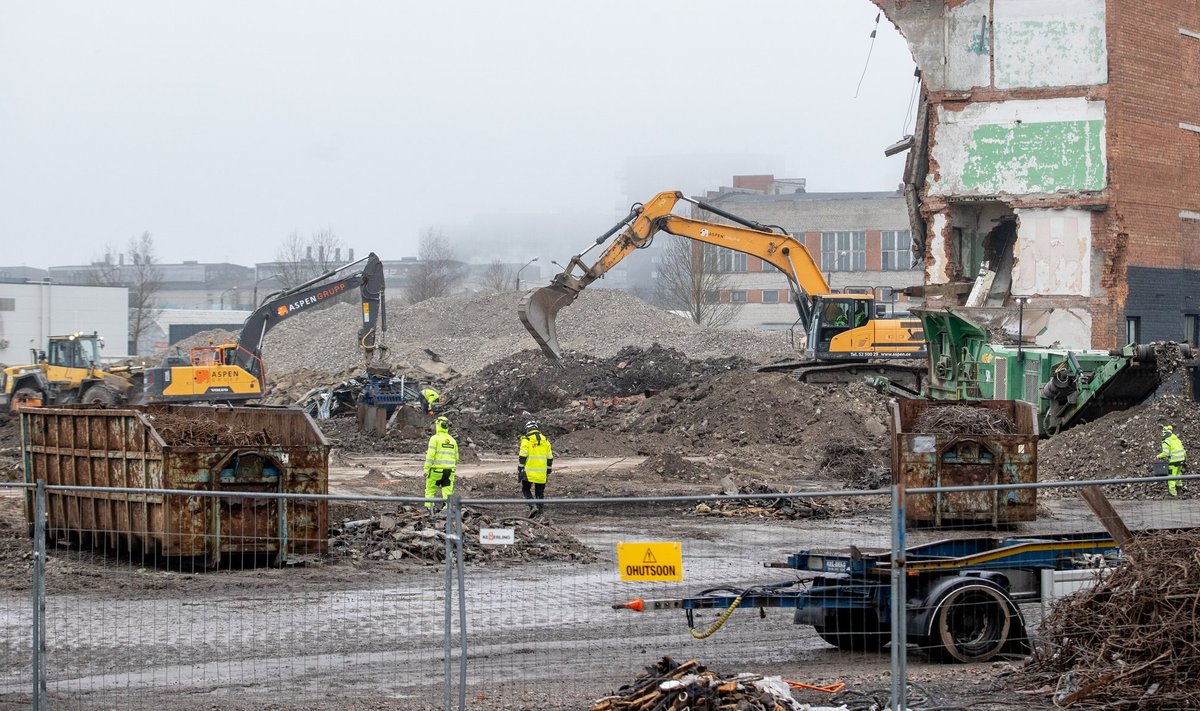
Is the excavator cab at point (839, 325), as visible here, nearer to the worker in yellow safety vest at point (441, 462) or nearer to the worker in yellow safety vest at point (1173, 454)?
the worker in yellow safety vest at point (1173, 454)

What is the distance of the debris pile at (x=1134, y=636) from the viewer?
23.6 feet

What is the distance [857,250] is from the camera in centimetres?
8312

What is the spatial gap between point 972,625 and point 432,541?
6517 millimetres

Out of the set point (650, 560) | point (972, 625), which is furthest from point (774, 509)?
point (650, 560)

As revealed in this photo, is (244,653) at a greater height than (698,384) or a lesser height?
lesser

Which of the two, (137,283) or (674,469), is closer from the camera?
(674,469)

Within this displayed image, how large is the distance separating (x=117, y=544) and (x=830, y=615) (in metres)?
7.22

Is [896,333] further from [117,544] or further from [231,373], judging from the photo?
[117,544]

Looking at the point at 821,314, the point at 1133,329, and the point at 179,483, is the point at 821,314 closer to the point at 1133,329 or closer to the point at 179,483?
the point at 1133,329

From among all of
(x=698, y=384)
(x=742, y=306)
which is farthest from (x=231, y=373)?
(x=742, y=306)

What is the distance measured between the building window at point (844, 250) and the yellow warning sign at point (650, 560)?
7752 cm

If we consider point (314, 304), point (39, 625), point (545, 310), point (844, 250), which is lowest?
point (39, 625)

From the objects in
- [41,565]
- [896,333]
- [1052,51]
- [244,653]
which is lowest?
[244,653]

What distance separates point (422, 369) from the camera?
155 feet
